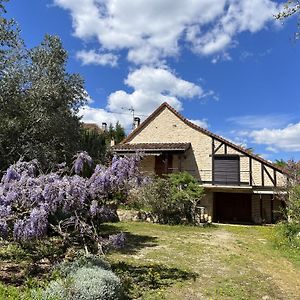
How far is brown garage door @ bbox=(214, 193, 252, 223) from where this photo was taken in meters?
28.2

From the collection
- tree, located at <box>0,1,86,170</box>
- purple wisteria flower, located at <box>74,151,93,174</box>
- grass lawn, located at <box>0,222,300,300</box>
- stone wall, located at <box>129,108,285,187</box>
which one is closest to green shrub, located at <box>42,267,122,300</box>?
grass lawn, located at <box>0,222,300,300</box>

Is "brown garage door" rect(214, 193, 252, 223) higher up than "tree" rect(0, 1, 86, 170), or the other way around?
"tree" rect(0, 1, 86, 170)

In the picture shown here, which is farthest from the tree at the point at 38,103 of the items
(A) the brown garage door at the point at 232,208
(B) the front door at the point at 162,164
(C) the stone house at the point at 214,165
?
(A) the brown garage door at the point at 232,208

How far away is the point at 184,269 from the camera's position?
33.4 feet

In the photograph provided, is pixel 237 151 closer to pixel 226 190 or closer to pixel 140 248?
pixel 226 190

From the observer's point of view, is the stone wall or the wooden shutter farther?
the wooden shutter

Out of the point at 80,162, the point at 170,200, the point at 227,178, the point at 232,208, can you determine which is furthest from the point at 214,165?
the point at 80,162

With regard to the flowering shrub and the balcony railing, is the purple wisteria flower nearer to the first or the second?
the flowering shrub

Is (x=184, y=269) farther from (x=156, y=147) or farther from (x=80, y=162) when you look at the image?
(x=156, y=147)

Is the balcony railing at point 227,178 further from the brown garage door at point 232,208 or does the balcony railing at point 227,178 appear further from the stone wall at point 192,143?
the brown garage door at point 232,208

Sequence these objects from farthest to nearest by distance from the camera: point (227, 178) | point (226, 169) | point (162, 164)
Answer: point (162, 164), point (226, 169), point (227, 178)

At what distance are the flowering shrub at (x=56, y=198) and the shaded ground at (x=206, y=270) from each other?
176 centimetres

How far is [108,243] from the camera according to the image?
324 inches

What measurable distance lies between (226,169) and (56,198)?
21.0 metres
